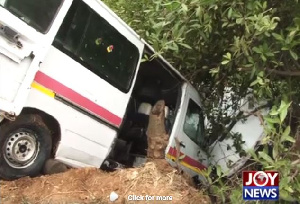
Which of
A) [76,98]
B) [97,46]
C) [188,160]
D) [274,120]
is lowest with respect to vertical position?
[274,120]

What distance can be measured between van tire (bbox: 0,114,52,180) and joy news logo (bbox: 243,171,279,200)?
79.8 inches

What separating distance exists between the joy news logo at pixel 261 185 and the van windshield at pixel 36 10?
2.39m

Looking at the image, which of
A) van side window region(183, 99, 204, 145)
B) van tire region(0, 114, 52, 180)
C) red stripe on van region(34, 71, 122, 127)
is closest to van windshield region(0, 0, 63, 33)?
red stripe on van region(34, 71, 122, 127)

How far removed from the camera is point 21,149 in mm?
3809

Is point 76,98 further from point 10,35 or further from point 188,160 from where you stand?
point 188,160

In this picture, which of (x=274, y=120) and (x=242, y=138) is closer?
(x=274, y=120)

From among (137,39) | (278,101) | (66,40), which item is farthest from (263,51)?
(66,40)

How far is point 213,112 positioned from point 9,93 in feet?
13.2

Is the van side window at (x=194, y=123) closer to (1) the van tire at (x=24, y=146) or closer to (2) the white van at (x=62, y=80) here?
(2) the white van at (x=62, y=80)

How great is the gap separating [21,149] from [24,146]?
0.04 m

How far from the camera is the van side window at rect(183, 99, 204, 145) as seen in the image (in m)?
6.10

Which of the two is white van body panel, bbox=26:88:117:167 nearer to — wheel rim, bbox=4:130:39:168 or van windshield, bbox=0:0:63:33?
wheel rim, bbox=4:130:39:168

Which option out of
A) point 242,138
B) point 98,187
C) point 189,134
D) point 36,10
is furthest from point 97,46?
point 242,138

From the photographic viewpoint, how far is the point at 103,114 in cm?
444
